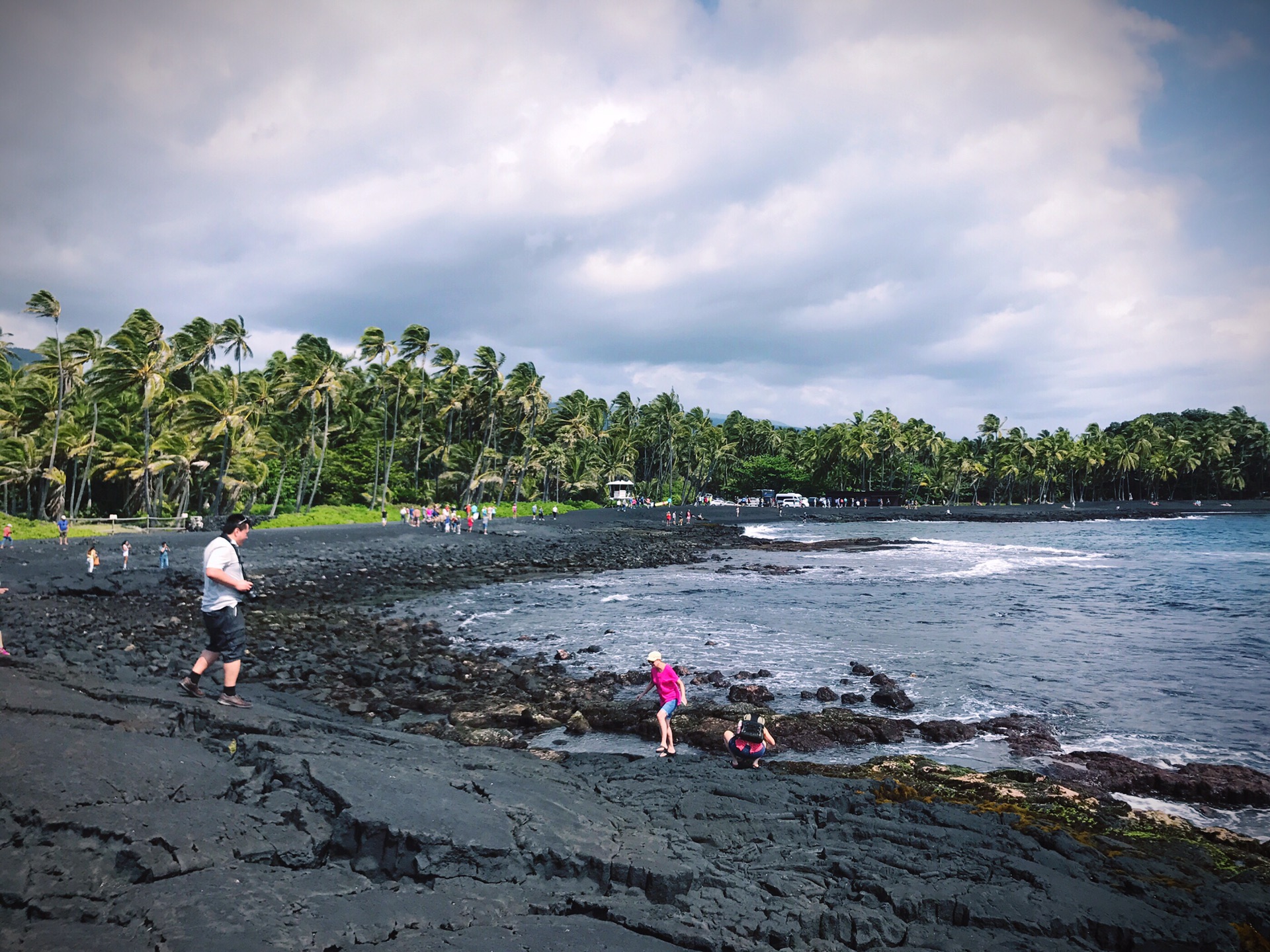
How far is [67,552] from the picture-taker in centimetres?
2383

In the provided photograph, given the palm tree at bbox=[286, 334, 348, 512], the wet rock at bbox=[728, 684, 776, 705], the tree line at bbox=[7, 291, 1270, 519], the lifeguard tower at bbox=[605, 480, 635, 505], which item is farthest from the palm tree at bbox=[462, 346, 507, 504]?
the wet rock at bbox=[728, 684, 776, 705]

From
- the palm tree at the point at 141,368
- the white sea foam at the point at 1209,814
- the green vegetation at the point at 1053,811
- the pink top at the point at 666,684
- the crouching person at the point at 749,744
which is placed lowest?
the white sea foam at the point at 1209,814

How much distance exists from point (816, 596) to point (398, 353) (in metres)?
43.9

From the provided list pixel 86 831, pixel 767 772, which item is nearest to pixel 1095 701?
pixel 767 772

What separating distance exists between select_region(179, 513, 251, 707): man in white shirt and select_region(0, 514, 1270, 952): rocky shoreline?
1.36 feet

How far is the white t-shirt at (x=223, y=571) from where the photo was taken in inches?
253

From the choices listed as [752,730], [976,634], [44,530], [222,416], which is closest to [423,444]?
[222,416]

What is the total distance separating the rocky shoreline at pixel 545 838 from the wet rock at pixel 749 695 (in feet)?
5.24

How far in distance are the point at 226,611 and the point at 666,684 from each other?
535cm

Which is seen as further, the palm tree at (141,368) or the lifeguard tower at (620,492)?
the lifeguard tower at (620,492)

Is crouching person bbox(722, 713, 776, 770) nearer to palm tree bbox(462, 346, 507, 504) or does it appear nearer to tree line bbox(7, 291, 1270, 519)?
tree line bbox(7, 291, 1270, 519)

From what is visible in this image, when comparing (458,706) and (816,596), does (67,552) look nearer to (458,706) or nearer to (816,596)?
(458,706)

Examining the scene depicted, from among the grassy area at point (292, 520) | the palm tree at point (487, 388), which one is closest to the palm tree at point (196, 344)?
the grassy area at point (292, 520)

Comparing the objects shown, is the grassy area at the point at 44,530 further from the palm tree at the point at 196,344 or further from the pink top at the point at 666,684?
the pink top at the point at 666,684
